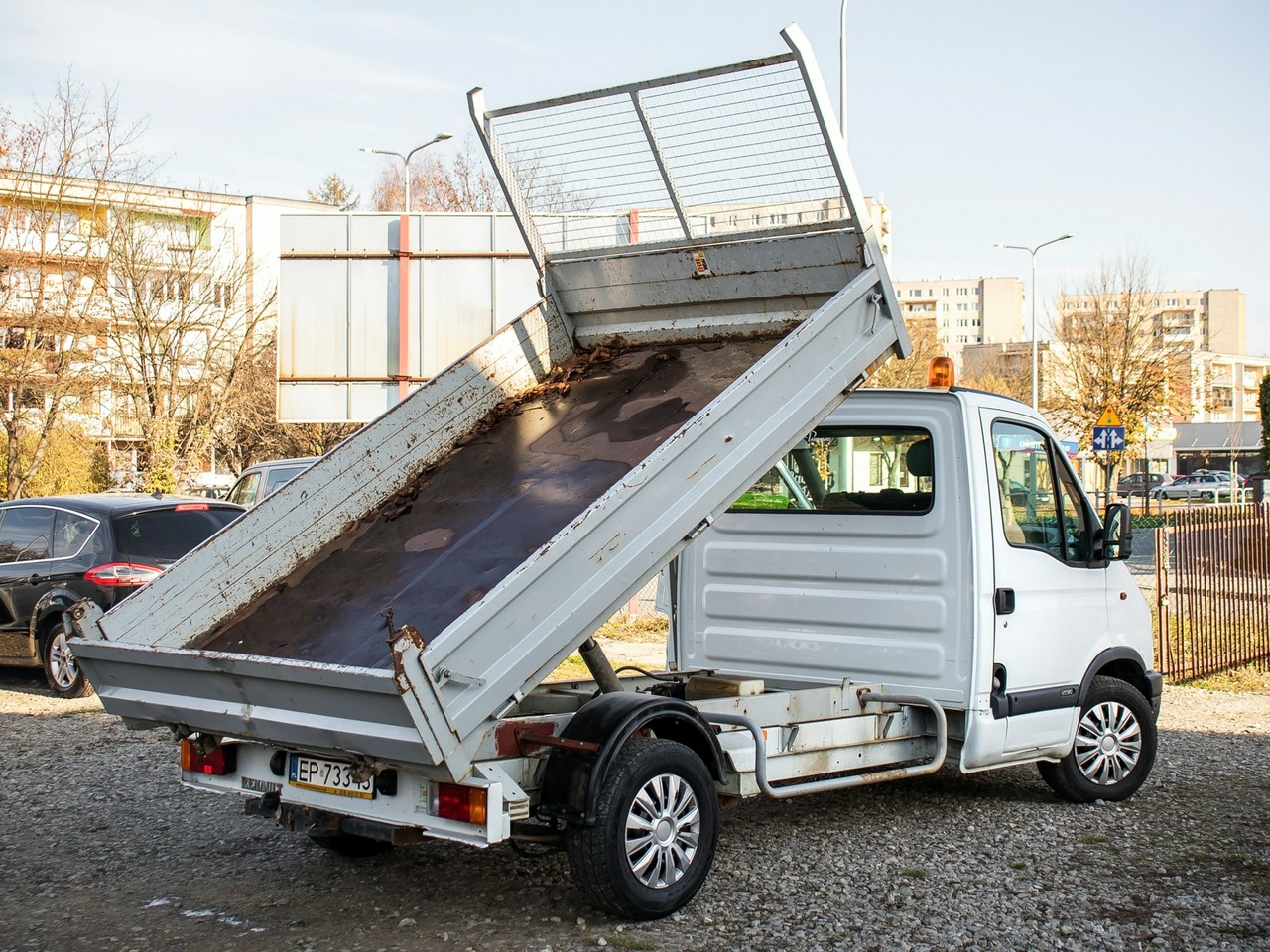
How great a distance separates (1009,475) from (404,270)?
10026 millimetres

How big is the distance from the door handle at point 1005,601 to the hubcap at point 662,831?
2122 mm

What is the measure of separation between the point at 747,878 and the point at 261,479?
458 inches

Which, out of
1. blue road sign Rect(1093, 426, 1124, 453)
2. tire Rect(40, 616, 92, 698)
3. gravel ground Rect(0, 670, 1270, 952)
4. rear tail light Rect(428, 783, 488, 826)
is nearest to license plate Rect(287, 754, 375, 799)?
rear tail light Rect(428, 783, 488, 826)

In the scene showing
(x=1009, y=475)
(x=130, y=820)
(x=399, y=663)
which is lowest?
(x=130, y=820)

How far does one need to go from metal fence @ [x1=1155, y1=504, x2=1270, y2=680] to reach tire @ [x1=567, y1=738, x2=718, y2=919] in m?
8.17

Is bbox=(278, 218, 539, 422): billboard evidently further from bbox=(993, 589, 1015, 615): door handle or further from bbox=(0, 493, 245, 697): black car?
bbox=(993, 589, 1015, 615): door handle

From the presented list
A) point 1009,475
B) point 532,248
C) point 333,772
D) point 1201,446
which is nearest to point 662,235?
point 532,248

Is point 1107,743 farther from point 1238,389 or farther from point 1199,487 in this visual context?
point 1238,389

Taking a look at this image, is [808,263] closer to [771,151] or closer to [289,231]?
[771,151]

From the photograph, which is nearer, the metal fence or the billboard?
the metal fence

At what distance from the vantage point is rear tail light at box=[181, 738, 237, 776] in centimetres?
544

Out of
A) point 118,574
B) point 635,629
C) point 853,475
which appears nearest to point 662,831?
point 853,475

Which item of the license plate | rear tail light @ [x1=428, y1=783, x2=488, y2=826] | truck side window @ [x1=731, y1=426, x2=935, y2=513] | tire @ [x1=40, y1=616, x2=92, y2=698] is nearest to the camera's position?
rear tail light @ [x1=428, y1=783, x2=488, y2=826]

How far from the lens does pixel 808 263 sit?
6180mm
